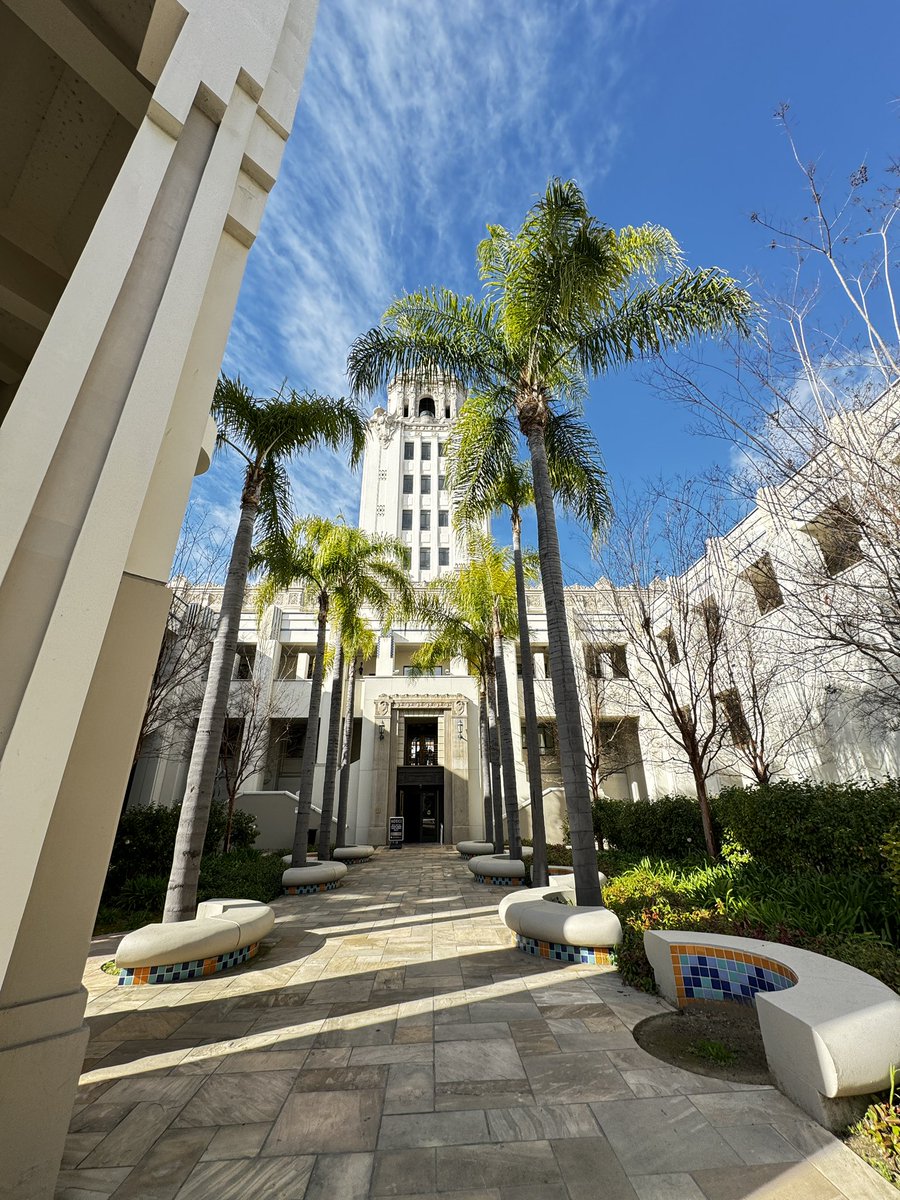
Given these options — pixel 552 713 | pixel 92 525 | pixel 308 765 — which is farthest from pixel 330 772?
pixel 92 525

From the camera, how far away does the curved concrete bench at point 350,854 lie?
16.9 meters

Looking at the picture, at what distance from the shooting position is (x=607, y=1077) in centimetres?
348

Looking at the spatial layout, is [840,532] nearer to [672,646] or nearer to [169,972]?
[672,646]

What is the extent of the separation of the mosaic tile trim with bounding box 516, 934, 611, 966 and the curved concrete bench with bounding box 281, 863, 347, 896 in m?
6.79

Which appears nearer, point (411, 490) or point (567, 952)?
point (567, 952)

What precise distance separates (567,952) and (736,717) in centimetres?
807

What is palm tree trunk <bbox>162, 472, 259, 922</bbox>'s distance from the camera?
688 centimetres

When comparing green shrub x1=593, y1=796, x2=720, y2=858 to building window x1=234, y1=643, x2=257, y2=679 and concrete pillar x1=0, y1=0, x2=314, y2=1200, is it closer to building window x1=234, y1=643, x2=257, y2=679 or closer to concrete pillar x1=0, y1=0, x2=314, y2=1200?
concrete pillar x1=0, y1=0, x2=314, y2=1200

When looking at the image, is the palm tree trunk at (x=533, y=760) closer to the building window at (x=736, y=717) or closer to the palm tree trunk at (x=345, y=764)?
the building window at (x=736, y=717)

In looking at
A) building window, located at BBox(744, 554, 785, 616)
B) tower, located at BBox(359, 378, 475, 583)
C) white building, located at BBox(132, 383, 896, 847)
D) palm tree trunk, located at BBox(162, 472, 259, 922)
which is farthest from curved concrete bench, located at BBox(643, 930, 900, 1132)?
tower, located at BBox(359, 378, 475, 583)

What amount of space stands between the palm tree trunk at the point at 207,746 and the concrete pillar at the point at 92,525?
4729 mm

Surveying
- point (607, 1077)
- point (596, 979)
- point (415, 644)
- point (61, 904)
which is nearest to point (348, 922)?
point (596, 979)

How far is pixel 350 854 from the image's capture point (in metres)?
17.1

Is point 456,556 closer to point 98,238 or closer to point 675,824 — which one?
point 675,824
